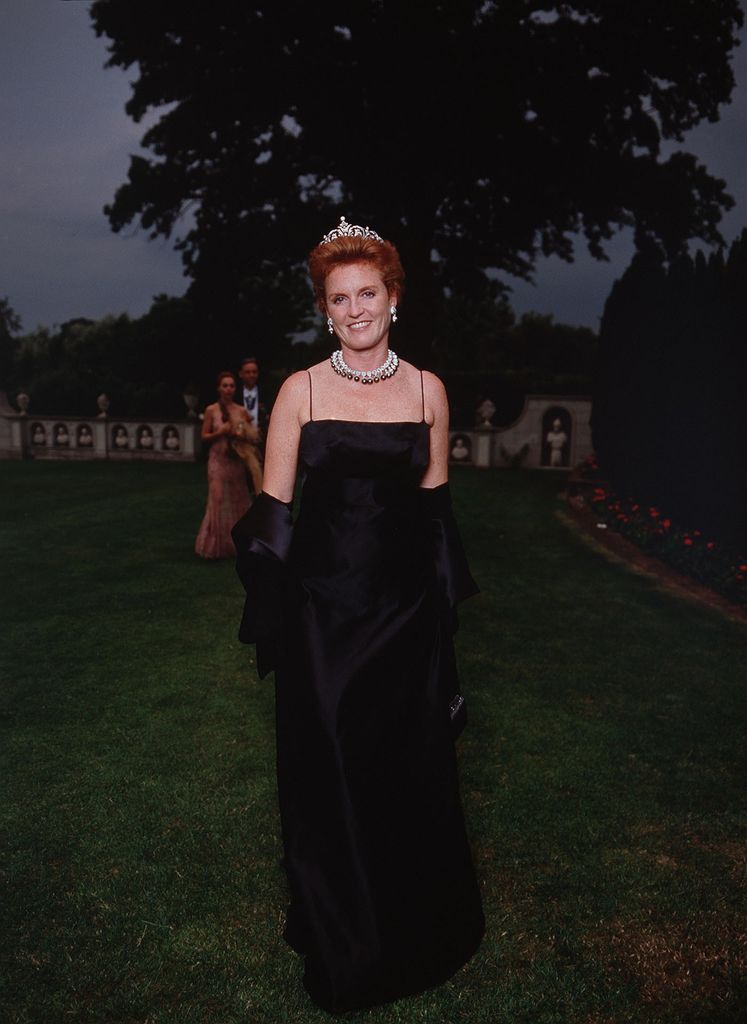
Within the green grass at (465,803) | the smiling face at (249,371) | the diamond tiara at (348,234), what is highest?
the smiling face at (249,371)

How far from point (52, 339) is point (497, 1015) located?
174 feet

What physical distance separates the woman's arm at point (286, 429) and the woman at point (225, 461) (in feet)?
23.7

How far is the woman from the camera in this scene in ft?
32.9

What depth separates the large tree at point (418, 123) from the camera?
1984cm

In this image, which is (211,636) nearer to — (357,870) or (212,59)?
(357,870)

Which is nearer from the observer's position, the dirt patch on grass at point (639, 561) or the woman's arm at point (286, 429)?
the woman's arm at point (286, 429)

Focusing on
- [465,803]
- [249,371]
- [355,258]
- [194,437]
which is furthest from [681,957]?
[194,437]

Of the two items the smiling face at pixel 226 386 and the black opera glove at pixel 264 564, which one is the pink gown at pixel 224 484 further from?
the black opera glove at pixel 264 564

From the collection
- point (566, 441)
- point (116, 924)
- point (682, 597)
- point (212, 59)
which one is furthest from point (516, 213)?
point (116, 924)

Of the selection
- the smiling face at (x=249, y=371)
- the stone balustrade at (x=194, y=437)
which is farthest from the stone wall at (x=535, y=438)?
the smiling face at (x=249, y=371)

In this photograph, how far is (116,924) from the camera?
3279mm

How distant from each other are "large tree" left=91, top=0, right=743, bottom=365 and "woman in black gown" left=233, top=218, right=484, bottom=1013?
1927 centimetres

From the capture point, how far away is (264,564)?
2918 millimetres

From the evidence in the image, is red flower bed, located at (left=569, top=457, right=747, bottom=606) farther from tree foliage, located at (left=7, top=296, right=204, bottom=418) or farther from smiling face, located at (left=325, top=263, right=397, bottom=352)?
tree foliage, located at (left=7, top=296, right=204, bottom=418)
